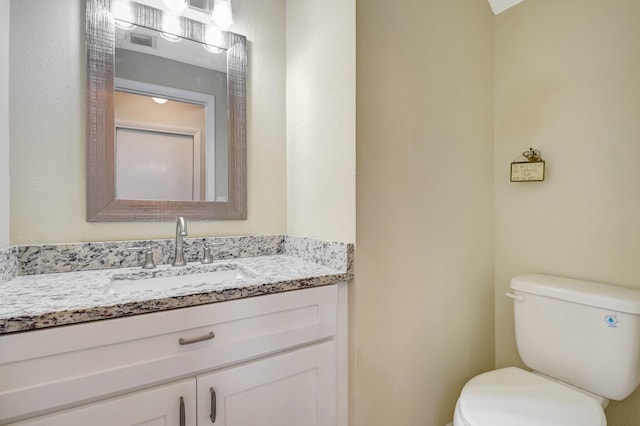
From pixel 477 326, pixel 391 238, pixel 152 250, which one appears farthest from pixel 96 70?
pixel 477 326

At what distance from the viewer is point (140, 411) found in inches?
30.2

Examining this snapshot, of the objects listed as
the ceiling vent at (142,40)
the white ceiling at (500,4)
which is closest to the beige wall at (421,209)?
the white ceiling at (500,4)

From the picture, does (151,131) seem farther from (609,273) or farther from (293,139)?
(609,273)

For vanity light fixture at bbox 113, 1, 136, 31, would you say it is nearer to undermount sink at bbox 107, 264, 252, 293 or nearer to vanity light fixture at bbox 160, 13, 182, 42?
vanity light fixture at bbox 160, 13, 182, 42

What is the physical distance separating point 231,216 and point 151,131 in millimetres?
484

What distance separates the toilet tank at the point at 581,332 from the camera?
1.02 meters

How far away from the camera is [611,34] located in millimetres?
1183

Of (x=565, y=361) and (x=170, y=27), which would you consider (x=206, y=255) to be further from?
(x=565, y=361)

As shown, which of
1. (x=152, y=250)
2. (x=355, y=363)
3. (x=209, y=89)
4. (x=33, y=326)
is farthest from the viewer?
(x=209, y=89)

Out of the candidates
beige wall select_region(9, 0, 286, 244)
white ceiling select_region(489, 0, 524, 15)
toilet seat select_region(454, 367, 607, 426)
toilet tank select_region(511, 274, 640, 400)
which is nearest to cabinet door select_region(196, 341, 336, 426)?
toilet seat select_region(454, 367, 607, 426)

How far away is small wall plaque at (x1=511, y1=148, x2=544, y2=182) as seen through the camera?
1.35 m

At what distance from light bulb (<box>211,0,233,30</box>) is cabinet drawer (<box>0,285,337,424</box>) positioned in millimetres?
1245

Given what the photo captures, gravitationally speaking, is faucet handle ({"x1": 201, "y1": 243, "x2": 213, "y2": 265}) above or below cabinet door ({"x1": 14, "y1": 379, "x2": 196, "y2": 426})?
above

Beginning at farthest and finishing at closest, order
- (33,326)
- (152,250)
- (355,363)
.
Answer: (152,250), (355,363), (33,326)
